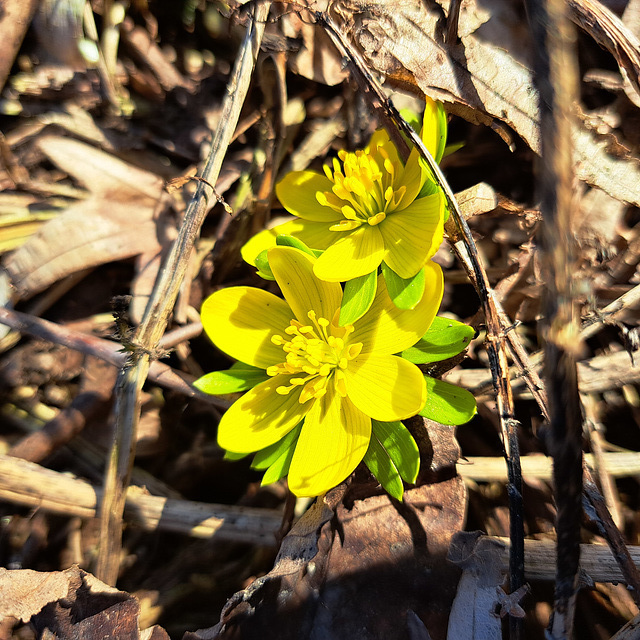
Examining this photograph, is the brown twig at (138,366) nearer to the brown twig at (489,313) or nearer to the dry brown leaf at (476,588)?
the brown twig at (489,313)

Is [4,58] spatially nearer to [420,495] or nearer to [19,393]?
[19,393]

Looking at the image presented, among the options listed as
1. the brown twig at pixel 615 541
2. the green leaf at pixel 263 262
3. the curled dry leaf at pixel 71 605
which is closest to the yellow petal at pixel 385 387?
the green leaf at pixel 263 262

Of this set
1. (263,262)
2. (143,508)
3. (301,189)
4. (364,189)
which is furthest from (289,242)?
(143,508)

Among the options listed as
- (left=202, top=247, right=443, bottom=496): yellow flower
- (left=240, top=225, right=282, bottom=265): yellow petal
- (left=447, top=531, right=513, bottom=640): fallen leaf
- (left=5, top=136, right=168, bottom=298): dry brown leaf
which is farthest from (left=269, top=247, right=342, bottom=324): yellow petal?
(left=5, top=136, right=168, bottom=298): dry brown leaf

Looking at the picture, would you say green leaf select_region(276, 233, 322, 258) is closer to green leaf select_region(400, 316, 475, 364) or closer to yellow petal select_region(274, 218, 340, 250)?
yellow petal select_region(274, 218, 340, 250)

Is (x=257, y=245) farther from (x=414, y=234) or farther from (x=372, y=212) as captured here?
(x=414, y=234)

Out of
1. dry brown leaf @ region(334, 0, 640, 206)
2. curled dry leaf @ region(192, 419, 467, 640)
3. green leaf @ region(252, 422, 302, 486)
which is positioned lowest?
curled dry leaf @ region(192, 419, 467, 640)
